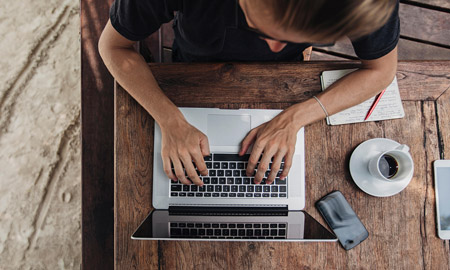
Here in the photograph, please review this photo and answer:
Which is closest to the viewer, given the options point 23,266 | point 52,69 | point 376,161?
point 376,161

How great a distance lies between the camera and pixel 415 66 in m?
0.88

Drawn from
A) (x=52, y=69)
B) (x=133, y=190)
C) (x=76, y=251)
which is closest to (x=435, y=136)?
(x=133, y=190)

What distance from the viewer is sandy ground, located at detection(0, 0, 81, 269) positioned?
5.11 ft

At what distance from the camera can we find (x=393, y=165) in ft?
2.68

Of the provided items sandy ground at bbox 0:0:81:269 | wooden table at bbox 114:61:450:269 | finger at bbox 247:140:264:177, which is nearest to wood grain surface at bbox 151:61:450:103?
wooden table at bbox 114:61:450:269

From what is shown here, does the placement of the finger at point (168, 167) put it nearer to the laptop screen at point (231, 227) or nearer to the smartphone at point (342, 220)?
the laptop screen at point (231, 227)

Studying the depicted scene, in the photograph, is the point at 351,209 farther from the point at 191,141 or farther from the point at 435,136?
the point at 191,141

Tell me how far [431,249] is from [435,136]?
306 millimetres

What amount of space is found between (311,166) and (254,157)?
0.56ft

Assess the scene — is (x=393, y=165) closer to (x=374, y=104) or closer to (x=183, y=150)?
(x=374, y=104)

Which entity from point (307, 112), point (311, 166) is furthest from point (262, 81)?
point (311, 166)

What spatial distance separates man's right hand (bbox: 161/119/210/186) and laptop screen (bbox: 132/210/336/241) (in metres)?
0.10

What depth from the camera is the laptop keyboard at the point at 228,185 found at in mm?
820

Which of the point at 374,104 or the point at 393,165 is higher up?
the point at 374,104
